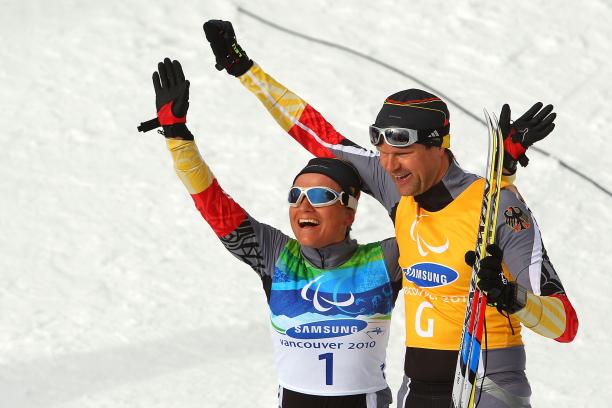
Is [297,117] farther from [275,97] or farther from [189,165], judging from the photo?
[189,165]

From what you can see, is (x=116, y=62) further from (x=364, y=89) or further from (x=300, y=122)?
(x=300, y=122)

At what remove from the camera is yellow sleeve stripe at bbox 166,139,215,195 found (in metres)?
4.33

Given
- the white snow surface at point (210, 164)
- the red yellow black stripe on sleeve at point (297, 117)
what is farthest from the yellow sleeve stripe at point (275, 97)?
the white snow surface at point (210, 164)

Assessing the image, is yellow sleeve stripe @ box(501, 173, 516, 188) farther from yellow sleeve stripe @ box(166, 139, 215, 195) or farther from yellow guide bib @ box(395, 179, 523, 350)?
yellow sleeve stripe @ box(166, 139, 215, 195)

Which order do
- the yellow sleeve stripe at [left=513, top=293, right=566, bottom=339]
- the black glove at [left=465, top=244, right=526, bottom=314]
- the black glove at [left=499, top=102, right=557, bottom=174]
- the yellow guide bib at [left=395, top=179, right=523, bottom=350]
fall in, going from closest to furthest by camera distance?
1. the black glove at [left=465, top=244, right=526, bottom=314]
2. the yellow sleeve stripe at [left=513, top=293, right=566, bottom=339]
3. the yellow guide bib at [left=395, top=179, right=523, bottom=350]
4. the black glove at [left=499, top=102, right=557, bottom=174]

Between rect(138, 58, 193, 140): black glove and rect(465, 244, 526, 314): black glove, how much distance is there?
141 cm

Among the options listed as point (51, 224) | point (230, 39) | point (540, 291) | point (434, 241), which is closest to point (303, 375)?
point (434, 241)

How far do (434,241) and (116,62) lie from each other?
22.8ft

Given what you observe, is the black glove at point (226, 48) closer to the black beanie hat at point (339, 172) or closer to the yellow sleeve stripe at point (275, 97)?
the yellow sleeve stripe at point (275, 97)

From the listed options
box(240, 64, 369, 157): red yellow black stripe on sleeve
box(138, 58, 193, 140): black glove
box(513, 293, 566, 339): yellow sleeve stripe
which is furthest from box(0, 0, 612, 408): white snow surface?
box(513, 293, 566, 339): yellow sleeve stripe

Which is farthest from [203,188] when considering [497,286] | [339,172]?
[497,286]

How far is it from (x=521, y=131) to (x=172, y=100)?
54.5 inches

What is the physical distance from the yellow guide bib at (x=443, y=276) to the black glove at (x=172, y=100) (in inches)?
39.8

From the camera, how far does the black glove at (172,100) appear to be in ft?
14.2
